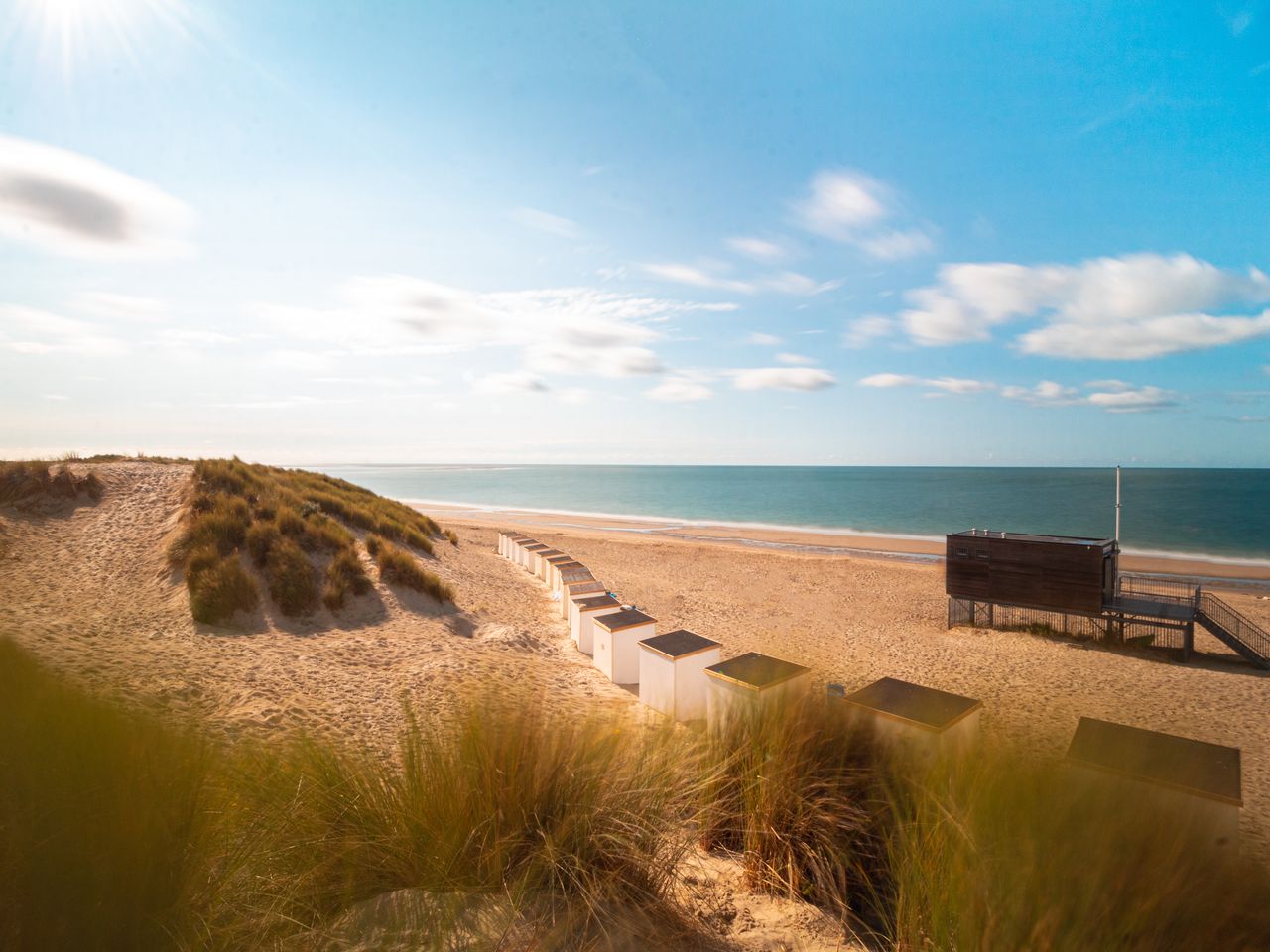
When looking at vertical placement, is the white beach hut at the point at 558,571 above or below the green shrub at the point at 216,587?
below

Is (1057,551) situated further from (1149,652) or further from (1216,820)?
(1216,820)

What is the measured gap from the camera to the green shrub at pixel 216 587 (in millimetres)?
9109

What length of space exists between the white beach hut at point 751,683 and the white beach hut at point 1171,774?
74.2 inches

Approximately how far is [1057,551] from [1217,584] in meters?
18.2

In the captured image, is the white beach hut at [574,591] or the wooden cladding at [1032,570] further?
the wooden cladding at [1032,570]

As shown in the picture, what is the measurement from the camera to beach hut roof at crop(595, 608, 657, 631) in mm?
10391

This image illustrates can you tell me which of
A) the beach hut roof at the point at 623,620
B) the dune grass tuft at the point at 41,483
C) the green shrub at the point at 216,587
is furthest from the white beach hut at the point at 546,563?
the dune grass tuft at the point at 41,483

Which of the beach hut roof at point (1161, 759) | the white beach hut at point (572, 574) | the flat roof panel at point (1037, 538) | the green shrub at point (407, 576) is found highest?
the flat roof panel at point (1037, 538)

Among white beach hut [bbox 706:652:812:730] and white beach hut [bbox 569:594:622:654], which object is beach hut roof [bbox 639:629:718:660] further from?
white beach hut [bbox 569:594:622:654]

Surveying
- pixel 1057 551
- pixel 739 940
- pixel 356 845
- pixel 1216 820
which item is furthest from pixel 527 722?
pixel 1057 551

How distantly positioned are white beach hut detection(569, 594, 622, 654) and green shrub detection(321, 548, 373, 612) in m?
4.48

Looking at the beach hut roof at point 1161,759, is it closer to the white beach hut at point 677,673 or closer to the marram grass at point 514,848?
the marram grass at point 514,848

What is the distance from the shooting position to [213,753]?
2.98m

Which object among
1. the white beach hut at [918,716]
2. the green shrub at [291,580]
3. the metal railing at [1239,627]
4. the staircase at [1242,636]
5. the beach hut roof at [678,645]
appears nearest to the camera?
the white beach hut at [918,716]
